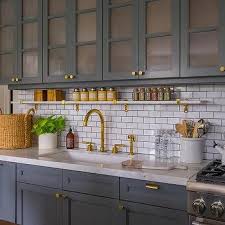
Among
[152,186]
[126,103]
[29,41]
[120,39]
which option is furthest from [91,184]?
[29,41]

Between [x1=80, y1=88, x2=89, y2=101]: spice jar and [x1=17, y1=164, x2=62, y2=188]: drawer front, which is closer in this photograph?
[x1=17, y1=164, x2=62, y2=188]: drawer front

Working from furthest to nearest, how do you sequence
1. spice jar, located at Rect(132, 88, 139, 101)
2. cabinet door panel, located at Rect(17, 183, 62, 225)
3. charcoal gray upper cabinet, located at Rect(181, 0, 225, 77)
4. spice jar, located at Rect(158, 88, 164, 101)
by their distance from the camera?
spice jar, located at Rect(132, 88, 139, 101), spice jar, located at Rect(158, 88, 164, 101), cabinet door panel, located at Rect(17, 183, 62, 225), charcoal gray upper cabinet, located at Rect(181, 0, 225, 77)

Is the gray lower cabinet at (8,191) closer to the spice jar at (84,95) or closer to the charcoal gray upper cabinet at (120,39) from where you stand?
the spice jar at (84,95)

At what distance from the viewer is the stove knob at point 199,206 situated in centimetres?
192

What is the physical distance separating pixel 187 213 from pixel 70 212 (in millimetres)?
929

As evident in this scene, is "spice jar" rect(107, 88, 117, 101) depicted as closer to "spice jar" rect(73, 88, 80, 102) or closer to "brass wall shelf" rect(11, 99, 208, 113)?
"brass wall shelf" rect(11, 99, 208, 113)

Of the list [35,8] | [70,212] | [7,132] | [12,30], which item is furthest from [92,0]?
[70,212]

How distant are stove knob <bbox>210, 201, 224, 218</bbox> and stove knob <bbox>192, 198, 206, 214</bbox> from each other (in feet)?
0.18

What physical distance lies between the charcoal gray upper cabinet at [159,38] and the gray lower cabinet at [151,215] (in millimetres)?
934

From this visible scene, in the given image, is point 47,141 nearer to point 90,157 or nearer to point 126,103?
point 90,157

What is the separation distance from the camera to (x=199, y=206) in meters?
1.92

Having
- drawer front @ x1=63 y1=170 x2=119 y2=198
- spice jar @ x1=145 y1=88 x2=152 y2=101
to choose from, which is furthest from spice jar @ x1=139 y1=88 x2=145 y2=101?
drawer front @ x1=63 y1=170 x2=119 y2=198

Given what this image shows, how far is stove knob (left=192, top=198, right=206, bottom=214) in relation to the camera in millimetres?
1925

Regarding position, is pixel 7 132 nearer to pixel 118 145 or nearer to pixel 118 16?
pixel 118 145
